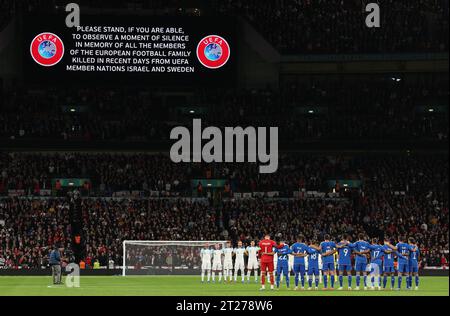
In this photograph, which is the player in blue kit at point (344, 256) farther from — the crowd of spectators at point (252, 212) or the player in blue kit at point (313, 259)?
the crowd of spectators at point (252, 212)

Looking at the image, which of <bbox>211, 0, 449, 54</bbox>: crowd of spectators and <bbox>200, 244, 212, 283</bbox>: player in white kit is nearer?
<bbox>200, 244, 212, 283</bbox>: player in white kit

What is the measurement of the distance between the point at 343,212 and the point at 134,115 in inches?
682

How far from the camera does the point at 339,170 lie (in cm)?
6744

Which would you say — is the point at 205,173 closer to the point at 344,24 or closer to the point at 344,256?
the point at 344,24

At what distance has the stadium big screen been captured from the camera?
204ft

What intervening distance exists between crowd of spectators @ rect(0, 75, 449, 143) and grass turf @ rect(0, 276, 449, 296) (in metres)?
20.5

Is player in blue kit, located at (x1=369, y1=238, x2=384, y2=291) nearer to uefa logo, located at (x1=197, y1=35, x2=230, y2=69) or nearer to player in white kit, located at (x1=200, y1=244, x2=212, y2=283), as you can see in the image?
player in white kit, located at (x1=200, y1=244, x2=212, y2=283)

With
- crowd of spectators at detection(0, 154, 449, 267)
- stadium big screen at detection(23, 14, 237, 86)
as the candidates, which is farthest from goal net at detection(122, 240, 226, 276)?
stadium big screen at detection(23, 14, 237, 86)

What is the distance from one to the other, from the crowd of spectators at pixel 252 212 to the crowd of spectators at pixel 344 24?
26.6ft

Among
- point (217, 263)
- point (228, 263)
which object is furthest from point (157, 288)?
point (228, 263)

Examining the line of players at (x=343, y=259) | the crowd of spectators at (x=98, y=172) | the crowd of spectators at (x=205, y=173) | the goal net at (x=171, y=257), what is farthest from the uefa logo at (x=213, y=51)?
the line of players at (x=343, y=259)

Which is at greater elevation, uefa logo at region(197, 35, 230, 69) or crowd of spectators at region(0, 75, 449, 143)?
uefa logo at region(197, 35, 230, 69)
